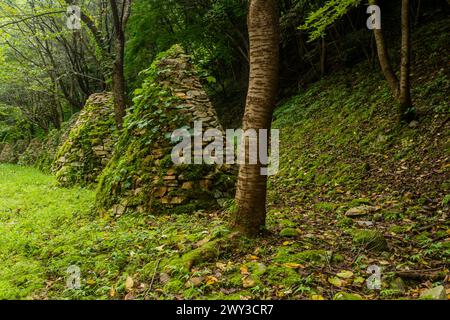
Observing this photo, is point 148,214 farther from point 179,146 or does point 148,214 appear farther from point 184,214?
point 179,146

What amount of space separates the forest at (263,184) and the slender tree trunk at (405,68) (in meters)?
0.03

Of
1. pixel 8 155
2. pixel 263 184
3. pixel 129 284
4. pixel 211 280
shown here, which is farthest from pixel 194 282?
pixel 8 155

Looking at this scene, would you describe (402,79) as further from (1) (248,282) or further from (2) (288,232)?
(1) (248,282)

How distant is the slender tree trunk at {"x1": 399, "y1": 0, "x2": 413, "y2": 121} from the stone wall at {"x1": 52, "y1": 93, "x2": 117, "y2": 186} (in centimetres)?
784

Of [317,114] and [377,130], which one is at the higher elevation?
[317,114]

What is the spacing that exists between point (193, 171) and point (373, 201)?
301 centimetres

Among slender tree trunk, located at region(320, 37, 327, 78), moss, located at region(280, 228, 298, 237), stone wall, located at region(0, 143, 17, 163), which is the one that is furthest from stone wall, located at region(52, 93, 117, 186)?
stone wall, located at region(0, 143, 17, 163)

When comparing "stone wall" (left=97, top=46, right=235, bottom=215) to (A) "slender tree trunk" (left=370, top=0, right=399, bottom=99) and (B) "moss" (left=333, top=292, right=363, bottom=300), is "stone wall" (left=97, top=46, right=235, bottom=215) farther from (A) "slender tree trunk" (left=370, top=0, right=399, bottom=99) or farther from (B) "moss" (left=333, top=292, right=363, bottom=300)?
(A) "slender tree trunk" (left=370, top=0, right=399, bottom=99)

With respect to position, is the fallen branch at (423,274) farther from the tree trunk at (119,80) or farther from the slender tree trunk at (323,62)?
the slender tree trunk at (323,62)

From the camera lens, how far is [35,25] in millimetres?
17016

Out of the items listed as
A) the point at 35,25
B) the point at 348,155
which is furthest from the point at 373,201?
the point at 35,25

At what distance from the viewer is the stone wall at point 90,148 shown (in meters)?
10.3

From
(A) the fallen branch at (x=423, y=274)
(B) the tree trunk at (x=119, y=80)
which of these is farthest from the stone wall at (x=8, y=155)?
(A) the fallen branch at (x=423, y=274)

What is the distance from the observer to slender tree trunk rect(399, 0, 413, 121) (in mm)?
6426
